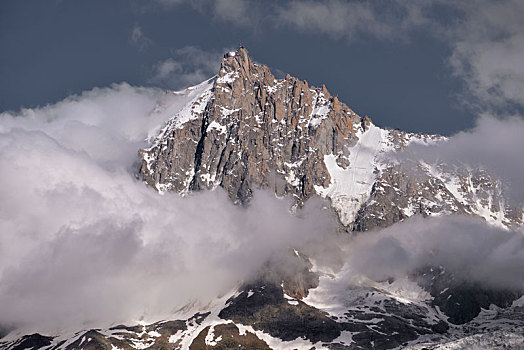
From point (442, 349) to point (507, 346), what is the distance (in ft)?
53.5

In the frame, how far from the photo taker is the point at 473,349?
174 metres

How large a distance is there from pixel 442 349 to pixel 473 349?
798 cm

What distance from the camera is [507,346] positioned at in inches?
6698

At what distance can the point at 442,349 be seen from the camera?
7008 inches

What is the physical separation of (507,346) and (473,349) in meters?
8.34
